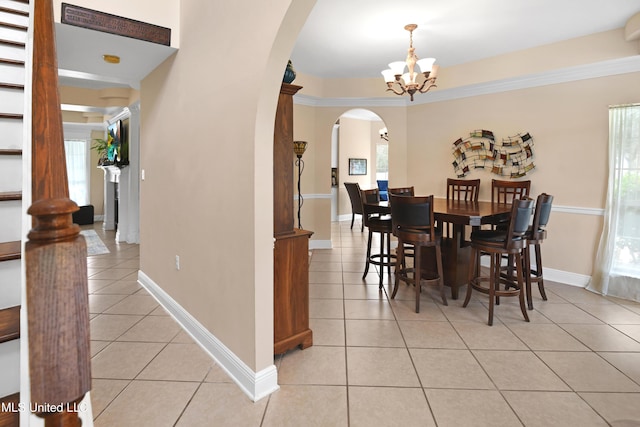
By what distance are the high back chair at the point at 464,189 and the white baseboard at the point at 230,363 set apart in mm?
3492

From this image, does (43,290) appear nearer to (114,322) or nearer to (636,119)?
(114,322)

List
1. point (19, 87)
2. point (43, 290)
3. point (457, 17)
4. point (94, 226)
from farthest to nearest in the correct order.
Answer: point (94, 226) → point (457, 17) → point (19, 87) → point (43, 290)

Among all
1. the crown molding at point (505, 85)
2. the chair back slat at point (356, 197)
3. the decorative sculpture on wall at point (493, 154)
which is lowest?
the chair back slat at point (356, 197)

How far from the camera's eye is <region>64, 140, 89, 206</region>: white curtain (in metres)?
8.95

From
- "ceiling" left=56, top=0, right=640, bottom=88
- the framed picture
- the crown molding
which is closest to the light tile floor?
"ceiling" left=56, top=0, right=640, bottom=88

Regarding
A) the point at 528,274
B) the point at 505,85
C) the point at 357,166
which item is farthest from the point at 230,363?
the point at 357,166

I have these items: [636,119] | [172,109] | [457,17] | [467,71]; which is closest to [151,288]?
[172,109]

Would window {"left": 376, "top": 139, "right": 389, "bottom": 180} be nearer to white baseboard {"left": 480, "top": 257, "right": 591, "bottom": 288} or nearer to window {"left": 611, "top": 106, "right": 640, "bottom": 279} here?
white baseboard {"left": 480, "top": 257, "right": 591, "bottom": 288}

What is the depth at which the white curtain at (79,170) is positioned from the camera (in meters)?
8.95

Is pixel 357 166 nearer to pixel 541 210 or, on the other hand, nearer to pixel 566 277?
pixel 566 277

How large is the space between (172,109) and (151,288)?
1.84 m

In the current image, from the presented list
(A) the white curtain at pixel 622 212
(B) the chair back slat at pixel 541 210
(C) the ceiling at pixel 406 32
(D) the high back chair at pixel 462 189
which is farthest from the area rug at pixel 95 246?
(A) the white curtain at pixel 622 212

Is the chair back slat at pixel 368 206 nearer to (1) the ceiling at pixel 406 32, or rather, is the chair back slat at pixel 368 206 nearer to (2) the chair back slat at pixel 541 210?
(2) the chair back slat at pixel 541 210

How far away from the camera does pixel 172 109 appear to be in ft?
9.87
